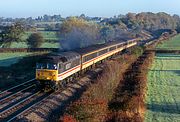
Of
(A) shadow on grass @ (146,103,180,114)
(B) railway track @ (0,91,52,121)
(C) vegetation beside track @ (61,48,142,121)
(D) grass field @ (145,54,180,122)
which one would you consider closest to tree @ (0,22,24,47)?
(D) grass field @ (145,54,180,122)

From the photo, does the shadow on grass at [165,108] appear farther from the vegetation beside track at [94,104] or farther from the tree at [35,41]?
the tree at [35,41]

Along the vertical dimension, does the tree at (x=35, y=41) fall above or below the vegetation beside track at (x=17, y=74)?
below

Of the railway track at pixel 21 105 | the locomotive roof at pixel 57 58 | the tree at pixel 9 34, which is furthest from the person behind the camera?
the tree at pixel 9 34

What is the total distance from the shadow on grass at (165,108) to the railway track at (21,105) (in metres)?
7.40

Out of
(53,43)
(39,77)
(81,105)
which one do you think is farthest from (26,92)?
(53,43)

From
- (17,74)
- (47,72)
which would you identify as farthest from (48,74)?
(17,74)

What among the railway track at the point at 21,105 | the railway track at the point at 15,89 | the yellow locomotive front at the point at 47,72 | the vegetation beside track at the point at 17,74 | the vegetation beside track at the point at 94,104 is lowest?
the vegetation beside track at the point at 17,74

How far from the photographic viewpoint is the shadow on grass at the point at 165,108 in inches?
938

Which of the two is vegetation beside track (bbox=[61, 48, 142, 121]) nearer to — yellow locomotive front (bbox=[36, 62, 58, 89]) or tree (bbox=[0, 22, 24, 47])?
yellow locomotive front (bbox=[36, 62, 58, 89])

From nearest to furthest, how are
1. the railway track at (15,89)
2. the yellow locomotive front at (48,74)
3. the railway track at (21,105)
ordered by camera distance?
the railway track at (21,105) → the railway track at (15,89) → the yellow locomotive front at (48,74)

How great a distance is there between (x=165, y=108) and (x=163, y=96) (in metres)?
4.06

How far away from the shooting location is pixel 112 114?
844 inches

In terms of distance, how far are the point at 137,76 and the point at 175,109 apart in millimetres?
11342

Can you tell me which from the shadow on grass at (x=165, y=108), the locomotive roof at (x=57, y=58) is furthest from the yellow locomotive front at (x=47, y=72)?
the shadow on grass at (x=165, y=108)
